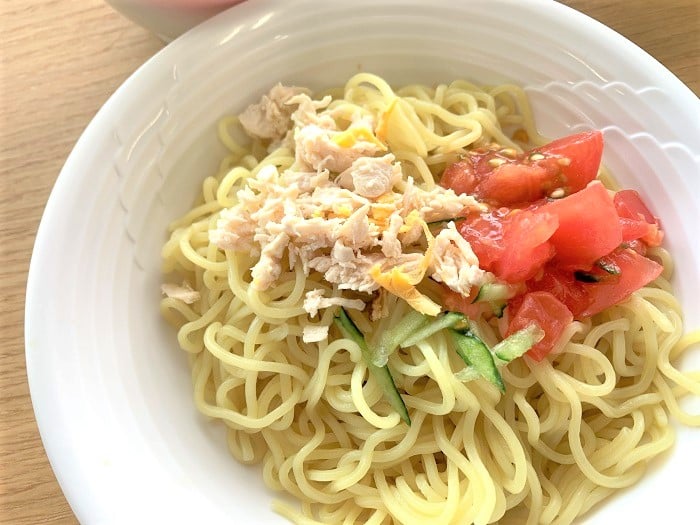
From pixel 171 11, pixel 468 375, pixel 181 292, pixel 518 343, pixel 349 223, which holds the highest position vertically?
pixel 171 11

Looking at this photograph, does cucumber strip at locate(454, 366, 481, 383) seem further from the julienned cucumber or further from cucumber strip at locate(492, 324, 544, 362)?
the julienned cucumber

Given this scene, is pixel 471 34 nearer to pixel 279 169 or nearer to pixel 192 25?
pixel 279 169

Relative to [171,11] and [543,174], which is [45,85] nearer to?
[171,11]

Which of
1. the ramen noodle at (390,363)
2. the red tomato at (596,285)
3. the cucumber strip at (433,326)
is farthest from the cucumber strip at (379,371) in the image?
the red tomato at (596,285)

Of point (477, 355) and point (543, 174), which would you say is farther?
point (543, 174)

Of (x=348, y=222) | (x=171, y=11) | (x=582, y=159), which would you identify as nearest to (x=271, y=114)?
(x=171, y=11)

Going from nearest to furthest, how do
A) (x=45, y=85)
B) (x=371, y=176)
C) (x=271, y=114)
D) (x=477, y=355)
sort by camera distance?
1. (x=477, y=355)
2. (x=371, y=176)
3. (x=271, y=114)
4. (x=45, y=85)

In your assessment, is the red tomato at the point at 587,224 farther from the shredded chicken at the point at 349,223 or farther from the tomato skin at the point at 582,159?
the shredded chicken at the point at 349,223

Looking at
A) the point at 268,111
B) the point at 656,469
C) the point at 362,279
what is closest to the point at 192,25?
the point at 268,111
